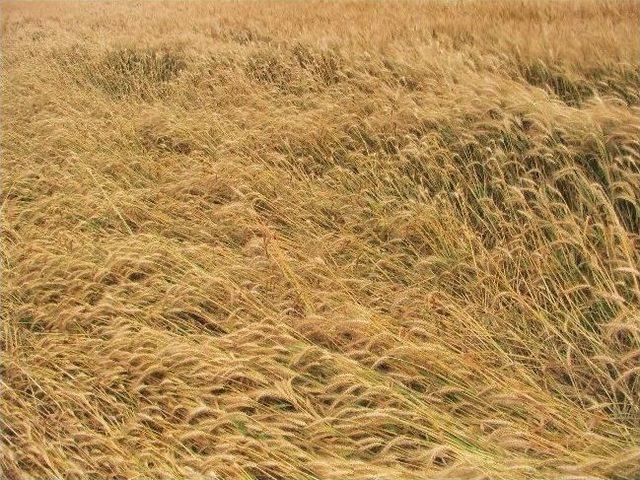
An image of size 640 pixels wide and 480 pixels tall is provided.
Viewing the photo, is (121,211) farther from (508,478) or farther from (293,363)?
(508,478)

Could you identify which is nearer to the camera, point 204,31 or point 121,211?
point 121,211

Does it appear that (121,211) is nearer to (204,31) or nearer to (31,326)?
(31,326)

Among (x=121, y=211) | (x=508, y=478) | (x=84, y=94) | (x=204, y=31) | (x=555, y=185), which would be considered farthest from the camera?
(x=204, y=31)

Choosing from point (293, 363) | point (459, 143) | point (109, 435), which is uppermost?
point (459, 143)

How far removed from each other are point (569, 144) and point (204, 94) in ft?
14.5

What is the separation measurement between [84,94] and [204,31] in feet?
11.8

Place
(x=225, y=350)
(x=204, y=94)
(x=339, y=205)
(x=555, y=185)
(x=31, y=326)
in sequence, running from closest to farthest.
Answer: (x=225, y=350) → (x=31, y=326) → (x=555, y=185) → (x=339, y=205) → (x=204, y=94)

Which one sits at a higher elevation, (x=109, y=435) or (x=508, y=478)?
(x=508, y=478)

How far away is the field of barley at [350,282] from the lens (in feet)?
6.73

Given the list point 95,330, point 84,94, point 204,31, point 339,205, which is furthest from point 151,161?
point 204,31

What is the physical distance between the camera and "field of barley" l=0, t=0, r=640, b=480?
2.05 m

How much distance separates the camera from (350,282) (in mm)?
2994

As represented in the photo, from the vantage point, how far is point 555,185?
326cm

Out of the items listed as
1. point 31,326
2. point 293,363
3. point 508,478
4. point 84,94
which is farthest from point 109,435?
point 84,94
